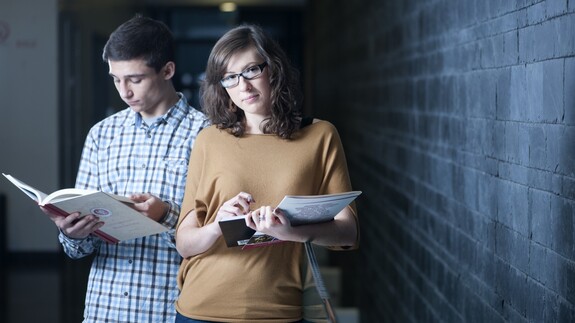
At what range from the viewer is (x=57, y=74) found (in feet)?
25.9

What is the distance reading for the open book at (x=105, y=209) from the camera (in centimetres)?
202

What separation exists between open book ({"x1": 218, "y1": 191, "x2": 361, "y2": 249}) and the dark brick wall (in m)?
0.60

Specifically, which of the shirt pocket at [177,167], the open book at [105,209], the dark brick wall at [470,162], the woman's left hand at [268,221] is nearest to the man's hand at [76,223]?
the open book at [105,209]

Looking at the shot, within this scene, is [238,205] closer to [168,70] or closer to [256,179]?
[256,179]

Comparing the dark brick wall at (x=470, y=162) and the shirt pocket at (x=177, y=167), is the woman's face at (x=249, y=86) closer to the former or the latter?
the shirt pocket at (x=177, y=167)

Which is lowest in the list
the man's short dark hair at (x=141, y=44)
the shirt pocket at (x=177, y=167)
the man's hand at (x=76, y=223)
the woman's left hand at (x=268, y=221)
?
the man's hand at (x=76, y=223)

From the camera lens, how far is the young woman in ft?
6.28

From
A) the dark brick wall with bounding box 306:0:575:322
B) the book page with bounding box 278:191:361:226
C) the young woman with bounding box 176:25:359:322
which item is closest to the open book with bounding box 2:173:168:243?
the young woman with bounding box 176:25:359:322

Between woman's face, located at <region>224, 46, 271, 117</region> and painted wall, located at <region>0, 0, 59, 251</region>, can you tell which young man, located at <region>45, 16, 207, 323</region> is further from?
painted wall, located at <region>0, 0, 59, 251</region>

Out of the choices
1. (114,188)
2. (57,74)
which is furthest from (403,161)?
(57,74)

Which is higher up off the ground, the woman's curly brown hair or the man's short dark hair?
the man's short dark hair

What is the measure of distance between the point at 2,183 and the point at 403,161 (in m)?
4.51

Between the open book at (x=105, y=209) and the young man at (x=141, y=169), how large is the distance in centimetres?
7

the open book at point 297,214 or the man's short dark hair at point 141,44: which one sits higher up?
the man's short dark hair at point 141,44
